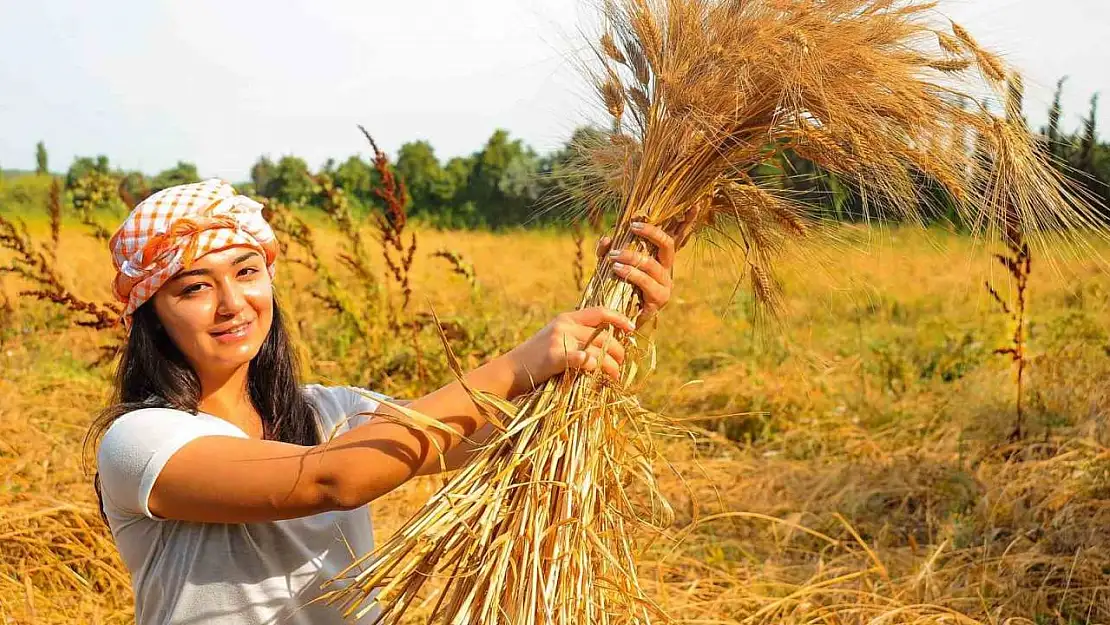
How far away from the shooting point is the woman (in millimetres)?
1242

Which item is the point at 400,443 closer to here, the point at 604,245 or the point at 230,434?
the point at 230,434

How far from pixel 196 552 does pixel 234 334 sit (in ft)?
1.15

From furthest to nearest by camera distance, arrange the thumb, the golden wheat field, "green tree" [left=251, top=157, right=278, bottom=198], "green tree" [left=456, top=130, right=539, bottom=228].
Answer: "green tree" [left=456, top=130, right=539, bottom=228], "green tree" [left=251, top=157, right=278, bottom=198], the golden wheat field, the thumb

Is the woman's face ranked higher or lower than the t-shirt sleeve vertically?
higher

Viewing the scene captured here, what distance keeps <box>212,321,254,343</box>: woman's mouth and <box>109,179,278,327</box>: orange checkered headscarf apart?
0.40 ft

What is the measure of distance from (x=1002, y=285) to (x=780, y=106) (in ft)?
17.6

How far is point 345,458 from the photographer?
4.00 ft

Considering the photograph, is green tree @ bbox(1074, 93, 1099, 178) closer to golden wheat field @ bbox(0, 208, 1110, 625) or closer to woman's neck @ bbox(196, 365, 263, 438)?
golden wheat field @ bbox(0, 208, 1110, 625)

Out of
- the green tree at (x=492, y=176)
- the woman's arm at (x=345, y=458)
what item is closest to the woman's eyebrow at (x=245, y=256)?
the woman's arm at (x=345, y=458)

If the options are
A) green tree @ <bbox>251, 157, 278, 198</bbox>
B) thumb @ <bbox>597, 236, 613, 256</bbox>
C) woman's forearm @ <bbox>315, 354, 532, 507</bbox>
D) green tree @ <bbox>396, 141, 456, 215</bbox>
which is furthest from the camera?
green tree @ <bbox>396, 141, 456, 215</bbox>

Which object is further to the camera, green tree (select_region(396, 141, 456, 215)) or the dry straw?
green tree (select_region(396, 141, 456, 215))

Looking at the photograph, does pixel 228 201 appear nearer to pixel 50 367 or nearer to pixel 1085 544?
pixel 1085 544

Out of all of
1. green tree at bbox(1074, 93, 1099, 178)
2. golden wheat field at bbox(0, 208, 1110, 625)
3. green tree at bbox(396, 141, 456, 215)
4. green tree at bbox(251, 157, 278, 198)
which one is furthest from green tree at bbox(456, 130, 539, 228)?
green tree at bbox(1074, 93, 1099, 178)

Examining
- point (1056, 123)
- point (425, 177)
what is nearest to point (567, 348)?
point (1056, 123)
